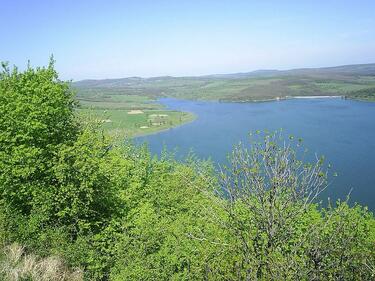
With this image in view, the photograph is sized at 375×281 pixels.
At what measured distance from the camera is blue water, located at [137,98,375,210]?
6194 cm

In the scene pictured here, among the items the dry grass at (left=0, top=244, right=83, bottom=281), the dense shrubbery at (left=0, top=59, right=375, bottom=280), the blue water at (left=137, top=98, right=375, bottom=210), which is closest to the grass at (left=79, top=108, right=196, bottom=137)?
the blue water at (left=137, top=98, right=375, bottom=210)

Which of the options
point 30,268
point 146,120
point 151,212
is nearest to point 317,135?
point 146,120

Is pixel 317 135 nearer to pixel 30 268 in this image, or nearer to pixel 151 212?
pixel 151 212

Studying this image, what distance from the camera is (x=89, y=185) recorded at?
19453 millimetres

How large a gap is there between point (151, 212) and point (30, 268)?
6253 millimetres

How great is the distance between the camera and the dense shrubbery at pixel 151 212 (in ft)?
36.7

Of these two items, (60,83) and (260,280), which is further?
(60,83)

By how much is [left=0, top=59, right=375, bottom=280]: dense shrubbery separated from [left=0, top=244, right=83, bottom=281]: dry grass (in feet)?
1.42

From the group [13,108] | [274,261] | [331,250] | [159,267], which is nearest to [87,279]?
[159,267]

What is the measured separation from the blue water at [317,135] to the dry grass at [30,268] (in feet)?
96.0

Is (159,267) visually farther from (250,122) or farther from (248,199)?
(250,122)

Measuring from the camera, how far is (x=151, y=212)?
58.5ft

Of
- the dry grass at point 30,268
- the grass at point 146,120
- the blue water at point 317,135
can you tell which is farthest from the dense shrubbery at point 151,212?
the grass at point 146,120

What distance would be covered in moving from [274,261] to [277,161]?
123 inches
